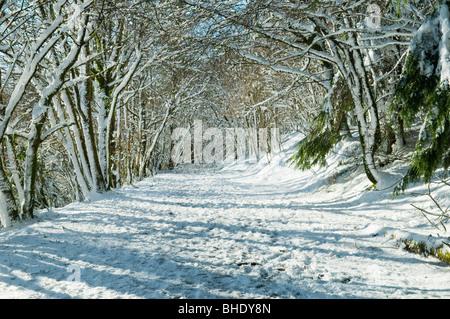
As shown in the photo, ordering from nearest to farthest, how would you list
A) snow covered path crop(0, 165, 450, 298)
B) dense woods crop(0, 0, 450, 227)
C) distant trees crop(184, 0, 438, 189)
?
snow covered path crop(0, 165, 450, 298)
dense woods crop(0, 0, 450, 227)
distant trees crop(184, 0, 438, 189)

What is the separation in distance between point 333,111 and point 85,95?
789cm

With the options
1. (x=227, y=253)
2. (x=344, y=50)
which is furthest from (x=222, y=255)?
(x=344, y=50)

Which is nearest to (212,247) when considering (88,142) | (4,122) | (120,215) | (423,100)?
(120,215)

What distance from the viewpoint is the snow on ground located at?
2932 millimetres

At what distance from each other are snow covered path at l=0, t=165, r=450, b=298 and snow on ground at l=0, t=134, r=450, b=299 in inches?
0.5

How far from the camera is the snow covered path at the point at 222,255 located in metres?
2.92

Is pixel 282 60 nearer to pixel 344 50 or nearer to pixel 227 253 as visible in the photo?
pixel 344 50

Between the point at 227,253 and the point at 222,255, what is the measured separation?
0.36ft

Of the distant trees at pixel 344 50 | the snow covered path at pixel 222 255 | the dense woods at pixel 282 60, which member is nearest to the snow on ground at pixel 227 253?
the snow covered path at pixel 222 255

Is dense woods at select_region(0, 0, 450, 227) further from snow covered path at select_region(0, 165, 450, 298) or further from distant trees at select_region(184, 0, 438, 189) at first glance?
snow covered path at select_region(0, 165, 450, 298)

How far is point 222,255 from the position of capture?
3.98 m

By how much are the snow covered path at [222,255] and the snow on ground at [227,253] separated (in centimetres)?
1

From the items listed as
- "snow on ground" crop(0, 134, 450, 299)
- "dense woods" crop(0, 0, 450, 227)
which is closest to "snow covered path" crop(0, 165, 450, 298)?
"snow on ground" crop(0, 134, 450, 299)

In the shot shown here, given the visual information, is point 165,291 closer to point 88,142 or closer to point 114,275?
point 114,275
